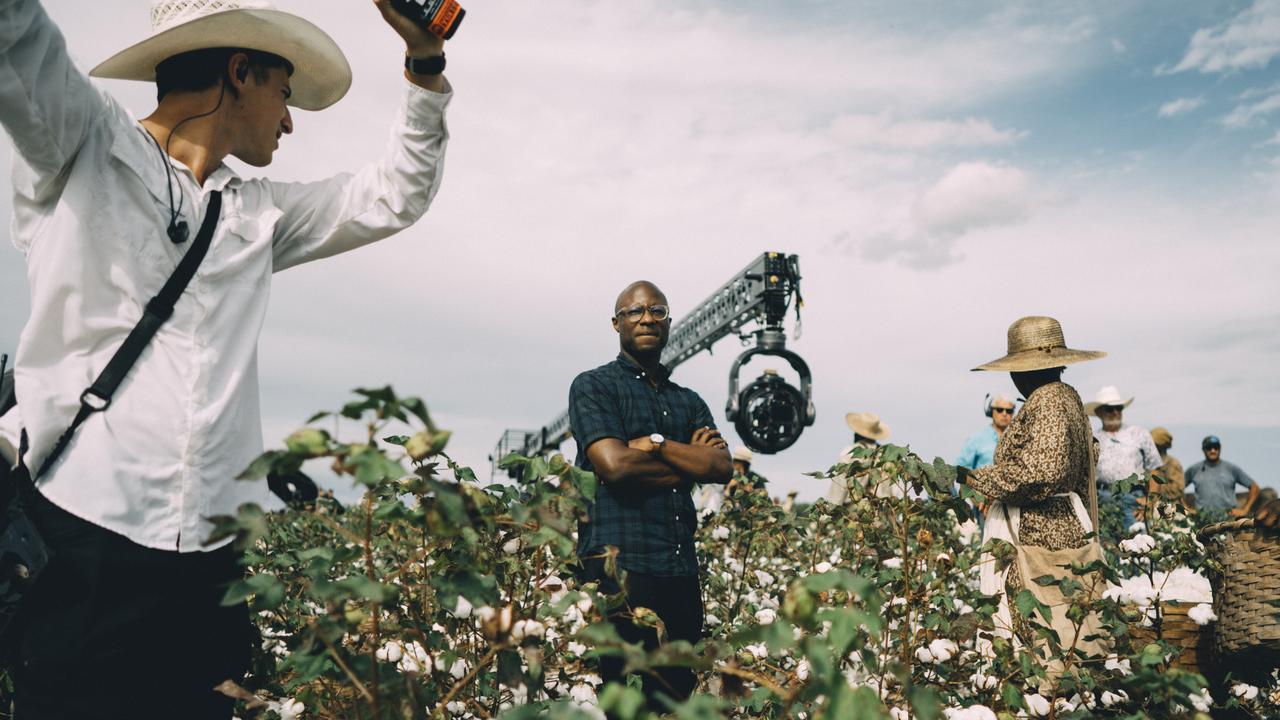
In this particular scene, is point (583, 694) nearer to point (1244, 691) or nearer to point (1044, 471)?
point (1044, 471)

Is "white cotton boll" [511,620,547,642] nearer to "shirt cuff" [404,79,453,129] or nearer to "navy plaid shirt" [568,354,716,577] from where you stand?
"shirt cuff" [404,79,453,129]

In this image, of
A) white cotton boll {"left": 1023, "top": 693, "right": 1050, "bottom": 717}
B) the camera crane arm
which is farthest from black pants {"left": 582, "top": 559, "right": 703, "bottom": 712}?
the camera crane arm

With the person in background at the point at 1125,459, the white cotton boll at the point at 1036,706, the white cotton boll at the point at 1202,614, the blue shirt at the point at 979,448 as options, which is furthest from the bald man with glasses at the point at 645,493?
the person in background at the point at 1125,459

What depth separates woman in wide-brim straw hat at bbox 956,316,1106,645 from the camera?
3.68m

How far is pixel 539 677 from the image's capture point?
1476 mm

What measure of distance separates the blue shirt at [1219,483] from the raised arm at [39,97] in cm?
1115

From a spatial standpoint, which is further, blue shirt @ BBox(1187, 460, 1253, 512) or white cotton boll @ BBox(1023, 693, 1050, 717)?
blue shirt @ BBox(1187, 460, 1253, 512)

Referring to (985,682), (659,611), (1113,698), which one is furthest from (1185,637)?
(659,611)

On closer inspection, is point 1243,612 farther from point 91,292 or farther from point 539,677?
point 91,292

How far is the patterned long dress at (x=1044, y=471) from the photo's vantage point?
3.68 m

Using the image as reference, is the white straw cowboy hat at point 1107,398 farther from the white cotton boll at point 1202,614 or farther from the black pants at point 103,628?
the black pants at point 103,628

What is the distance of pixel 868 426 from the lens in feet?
30.3

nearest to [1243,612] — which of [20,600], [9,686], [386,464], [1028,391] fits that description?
[1028,391]

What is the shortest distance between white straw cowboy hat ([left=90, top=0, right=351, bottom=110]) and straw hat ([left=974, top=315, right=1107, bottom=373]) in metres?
3.09
